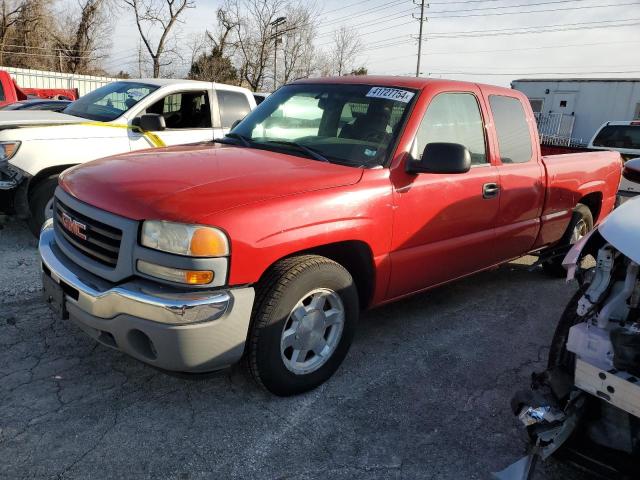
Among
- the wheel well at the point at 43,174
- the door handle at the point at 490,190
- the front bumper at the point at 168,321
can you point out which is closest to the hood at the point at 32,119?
the wheel well at the point at 43,174

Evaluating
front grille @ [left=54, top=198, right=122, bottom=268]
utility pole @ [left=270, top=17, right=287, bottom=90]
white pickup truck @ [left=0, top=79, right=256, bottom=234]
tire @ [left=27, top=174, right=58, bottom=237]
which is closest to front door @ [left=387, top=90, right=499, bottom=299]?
front grille @ [left=54, top=198, right=122, bottom=268]

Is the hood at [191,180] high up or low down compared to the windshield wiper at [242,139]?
down

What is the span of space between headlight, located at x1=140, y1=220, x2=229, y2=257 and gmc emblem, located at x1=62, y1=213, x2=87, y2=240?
1.83ft

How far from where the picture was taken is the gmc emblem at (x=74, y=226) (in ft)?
9.45

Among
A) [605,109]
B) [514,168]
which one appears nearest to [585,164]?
[514,168]

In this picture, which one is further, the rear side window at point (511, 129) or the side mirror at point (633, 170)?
the rear side window at point (511, 129)

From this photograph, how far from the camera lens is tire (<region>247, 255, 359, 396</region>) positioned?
2.78 meters

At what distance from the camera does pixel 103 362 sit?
11.0 ft

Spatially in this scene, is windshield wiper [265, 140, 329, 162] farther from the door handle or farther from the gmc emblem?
the gmc emblem

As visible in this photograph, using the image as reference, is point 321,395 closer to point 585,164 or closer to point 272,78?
point 585,164

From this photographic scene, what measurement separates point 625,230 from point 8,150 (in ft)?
17.6

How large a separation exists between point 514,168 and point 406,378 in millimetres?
1987

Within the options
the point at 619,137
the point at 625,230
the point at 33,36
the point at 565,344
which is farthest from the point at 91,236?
the point at 33,36

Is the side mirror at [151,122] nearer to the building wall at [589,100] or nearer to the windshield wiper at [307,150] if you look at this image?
the windshield wiper at [307,150]
